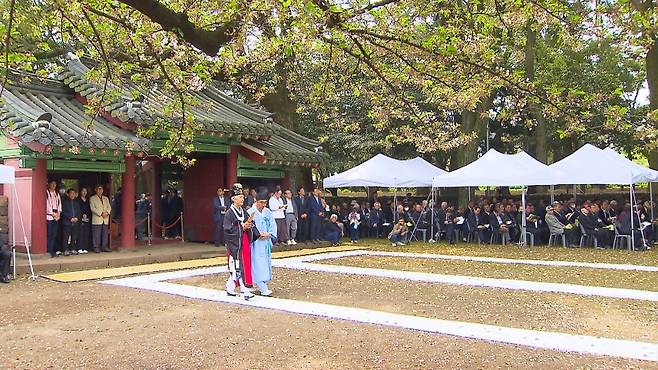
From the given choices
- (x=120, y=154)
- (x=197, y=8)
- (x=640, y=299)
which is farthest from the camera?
(x=120, y=154)

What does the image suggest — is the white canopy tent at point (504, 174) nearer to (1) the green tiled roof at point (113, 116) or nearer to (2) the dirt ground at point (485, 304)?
(1) the green tiled roof at point (113, 116)

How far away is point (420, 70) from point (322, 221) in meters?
11.4

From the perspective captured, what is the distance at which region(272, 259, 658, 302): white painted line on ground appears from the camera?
899 centimetres

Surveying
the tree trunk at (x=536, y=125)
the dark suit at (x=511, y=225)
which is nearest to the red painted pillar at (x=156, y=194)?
the dark suit at (x=511, y=225)

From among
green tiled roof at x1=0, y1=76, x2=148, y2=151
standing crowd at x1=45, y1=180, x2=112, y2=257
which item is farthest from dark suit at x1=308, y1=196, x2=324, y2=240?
standing crowd at x1=45, y1=180, x2=112, y2=257

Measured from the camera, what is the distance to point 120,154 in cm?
1246

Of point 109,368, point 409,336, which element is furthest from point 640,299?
point 109,368

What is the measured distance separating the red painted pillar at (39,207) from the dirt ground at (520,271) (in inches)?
220

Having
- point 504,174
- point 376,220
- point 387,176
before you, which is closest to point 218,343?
point 504,174

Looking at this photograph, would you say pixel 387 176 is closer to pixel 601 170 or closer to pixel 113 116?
pixel 601 170

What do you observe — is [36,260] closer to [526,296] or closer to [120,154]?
[120,154]

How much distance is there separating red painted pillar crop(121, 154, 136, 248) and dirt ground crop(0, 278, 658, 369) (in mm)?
5190

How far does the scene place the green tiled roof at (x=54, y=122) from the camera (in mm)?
11070

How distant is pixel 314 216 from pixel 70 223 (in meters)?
6.40
